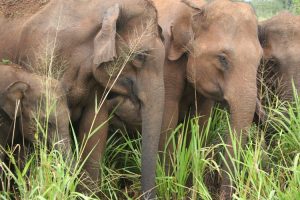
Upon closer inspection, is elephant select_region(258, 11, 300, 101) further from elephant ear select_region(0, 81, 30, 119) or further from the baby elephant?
elephant ear select_region(0, 81, 30, 119)

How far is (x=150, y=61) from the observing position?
4.00 metres

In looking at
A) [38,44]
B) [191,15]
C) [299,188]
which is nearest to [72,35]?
[38,44]

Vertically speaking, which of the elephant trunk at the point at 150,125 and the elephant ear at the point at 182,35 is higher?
the elephant ear at the point at 182,35

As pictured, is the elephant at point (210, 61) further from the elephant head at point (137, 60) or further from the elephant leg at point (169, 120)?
the elephant head at point (137, 60)

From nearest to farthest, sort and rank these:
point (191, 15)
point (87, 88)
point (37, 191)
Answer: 1. point (37, 191)
2. point (87, 88)
3. point (191, 15)

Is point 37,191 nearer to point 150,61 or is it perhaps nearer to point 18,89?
point 18,89

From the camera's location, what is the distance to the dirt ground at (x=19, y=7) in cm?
434

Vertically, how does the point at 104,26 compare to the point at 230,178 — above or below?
above

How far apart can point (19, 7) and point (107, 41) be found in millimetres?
951

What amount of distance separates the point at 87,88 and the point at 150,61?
1.62ft

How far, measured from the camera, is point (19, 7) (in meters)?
4.43

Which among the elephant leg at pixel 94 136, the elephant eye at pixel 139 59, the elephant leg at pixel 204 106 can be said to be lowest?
the elephant leg at pixel 204 106

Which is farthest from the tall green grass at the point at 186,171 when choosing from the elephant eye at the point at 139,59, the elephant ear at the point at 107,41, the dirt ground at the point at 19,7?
the dirt ground at the point at 19,7

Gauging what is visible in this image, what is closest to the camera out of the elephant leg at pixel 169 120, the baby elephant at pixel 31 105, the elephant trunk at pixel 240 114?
the baby elephant at pixel 31 105
